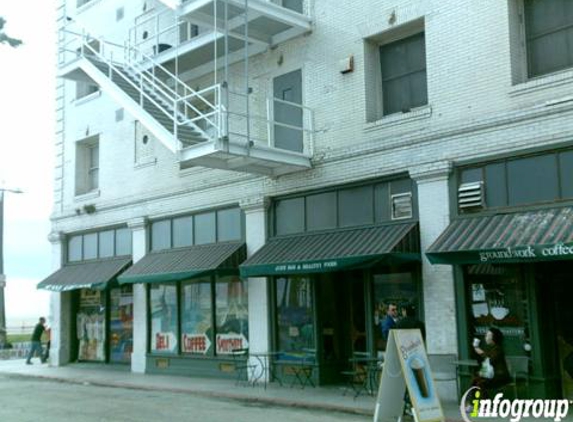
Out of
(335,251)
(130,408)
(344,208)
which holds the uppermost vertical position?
(344,208)

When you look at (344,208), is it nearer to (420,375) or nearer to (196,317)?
(196,317)

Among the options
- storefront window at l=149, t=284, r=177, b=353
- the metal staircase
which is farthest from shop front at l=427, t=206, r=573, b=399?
storefront window at l=149, t=284, r=177, b=353

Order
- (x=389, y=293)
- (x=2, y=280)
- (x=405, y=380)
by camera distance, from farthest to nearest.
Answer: (x=2, y=280) → (x=389, y=293) → (x=405, y=380)

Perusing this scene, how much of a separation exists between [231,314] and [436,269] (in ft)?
19.7

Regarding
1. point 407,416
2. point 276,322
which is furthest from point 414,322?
point 276,322

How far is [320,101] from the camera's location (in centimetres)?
1608

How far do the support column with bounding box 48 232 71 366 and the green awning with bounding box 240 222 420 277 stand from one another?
9.72 meters

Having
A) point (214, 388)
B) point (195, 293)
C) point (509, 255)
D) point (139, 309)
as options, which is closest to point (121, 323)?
point (139, 309)

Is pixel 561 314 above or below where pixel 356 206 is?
below

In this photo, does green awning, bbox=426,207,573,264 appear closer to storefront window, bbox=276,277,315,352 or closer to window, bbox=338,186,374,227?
window, bbox=338,186,374,227

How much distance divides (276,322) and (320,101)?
192 inches

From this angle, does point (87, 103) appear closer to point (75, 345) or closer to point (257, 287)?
point (75, 345)

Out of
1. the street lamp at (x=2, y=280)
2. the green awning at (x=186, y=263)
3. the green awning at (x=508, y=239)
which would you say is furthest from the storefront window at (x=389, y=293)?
the street lamp at (x=2, y=280)

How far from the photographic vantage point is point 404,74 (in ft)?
49.1
